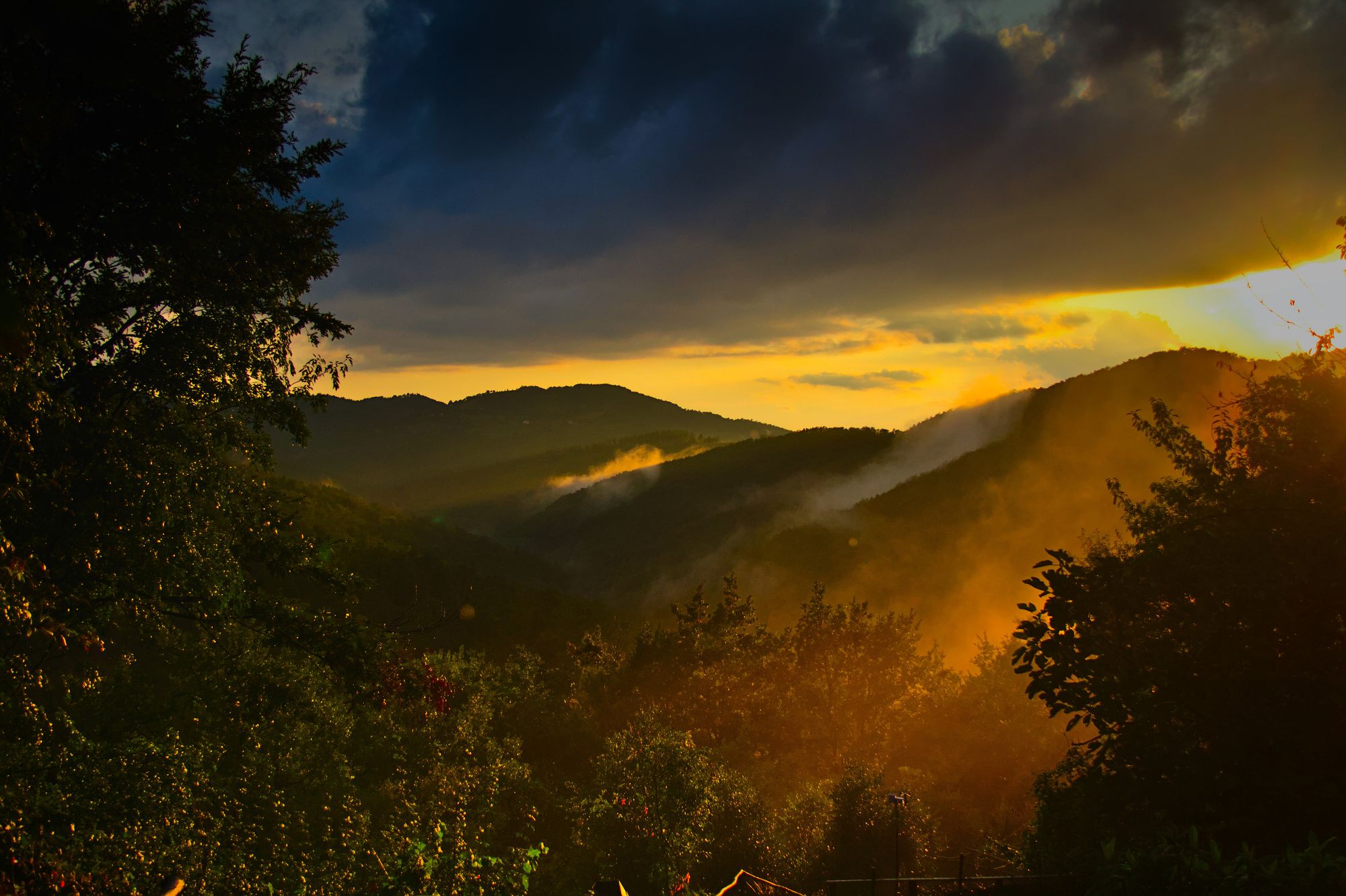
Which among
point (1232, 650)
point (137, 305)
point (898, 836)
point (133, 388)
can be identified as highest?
point (137, 305)

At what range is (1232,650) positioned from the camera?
1076 centimetres

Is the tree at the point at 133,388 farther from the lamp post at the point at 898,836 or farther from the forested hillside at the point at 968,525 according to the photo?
the forested hillside at the point at 968,525

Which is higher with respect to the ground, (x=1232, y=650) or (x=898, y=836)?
(x=1232, y=650)

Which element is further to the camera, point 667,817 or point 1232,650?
point 667,817

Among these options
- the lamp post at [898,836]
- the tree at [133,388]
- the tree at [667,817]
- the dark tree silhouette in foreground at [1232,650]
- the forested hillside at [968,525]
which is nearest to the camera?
the tree at [133,388]

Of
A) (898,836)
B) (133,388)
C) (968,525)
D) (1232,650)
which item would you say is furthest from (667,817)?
(968,525)

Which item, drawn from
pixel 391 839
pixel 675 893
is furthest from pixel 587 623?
pixel 675 893

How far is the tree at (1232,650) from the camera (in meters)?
9.89

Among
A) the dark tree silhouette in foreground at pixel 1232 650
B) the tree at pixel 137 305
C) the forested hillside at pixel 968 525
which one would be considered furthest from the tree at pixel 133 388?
the forested hillside at pixel 968 525

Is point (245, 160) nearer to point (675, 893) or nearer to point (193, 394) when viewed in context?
point (193, 394)

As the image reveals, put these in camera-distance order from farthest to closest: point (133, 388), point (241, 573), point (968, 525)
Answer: point (968, 525) < point (241, 573) < point (133, 388)

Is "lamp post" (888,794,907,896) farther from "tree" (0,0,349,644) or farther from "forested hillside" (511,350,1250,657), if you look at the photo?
"forested hillside" (511,350,1250,657)

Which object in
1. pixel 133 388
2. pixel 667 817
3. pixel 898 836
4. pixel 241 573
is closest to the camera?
pixel 133 388

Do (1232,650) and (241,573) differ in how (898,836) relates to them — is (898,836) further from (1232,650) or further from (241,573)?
(241,573)
